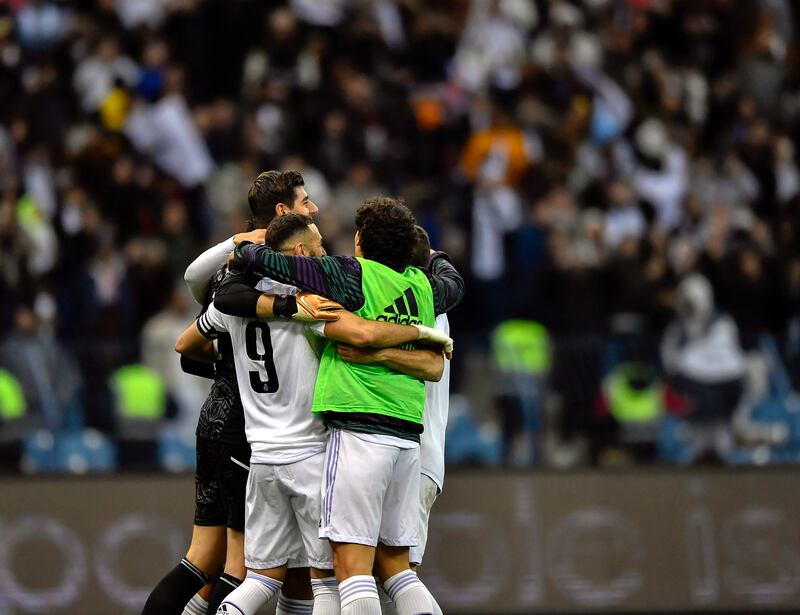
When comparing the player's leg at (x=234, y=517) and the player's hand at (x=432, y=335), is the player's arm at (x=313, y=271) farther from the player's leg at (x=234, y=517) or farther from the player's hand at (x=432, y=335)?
the player's leg at (x=234, y=517)

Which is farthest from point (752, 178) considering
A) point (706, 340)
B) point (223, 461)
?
point (223, 461)

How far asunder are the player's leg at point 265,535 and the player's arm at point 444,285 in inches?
43.7

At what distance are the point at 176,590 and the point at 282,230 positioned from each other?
1895 mm

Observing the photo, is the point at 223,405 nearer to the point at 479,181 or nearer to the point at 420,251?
the point at 420,251

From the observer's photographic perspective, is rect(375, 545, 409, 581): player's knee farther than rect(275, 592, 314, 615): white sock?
No

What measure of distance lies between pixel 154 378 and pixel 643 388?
3992mm

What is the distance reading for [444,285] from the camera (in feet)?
23.1

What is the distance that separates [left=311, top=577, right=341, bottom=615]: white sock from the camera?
21.7 feet

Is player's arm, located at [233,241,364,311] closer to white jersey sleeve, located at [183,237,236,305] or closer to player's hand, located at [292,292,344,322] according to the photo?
player's hand, located at [292,292,344,322]

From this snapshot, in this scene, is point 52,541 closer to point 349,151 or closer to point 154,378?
point 154,378

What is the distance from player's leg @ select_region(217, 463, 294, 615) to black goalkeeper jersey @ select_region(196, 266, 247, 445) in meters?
0.35

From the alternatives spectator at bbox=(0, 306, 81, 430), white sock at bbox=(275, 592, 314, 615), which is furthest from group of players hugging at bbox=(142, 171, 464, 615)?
spectator at bbox=(0, 306, 81, 430)

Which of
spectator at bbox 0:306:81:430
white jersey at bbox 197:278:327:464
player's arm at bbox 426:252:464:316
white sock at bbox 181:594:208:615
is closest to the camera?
white jersey at bbox 197:278:327:464

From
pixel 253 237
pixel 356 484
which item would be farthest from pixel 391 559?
pixel 253 237
